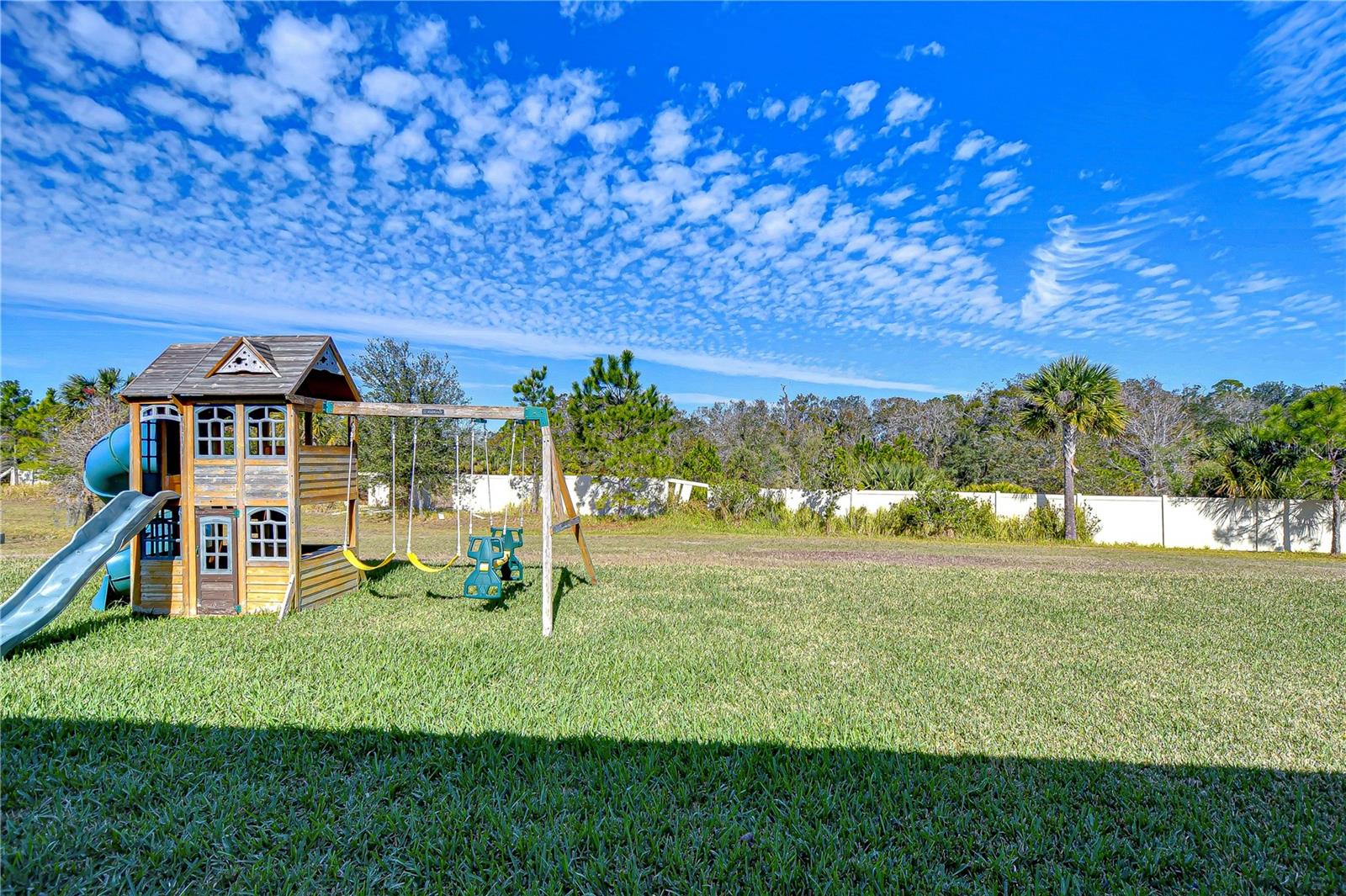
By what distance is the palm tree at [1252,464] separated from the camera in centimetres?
1477

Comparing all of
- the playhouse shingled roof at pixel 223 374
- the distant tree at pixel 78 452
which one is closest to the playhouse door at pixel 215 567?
the playhouse shingled roof at pixel 223 374

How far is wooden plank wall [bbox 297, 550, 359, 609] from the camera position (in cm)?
730

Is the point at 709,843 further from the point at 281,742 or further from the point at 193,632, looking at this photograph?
the point at 193,632

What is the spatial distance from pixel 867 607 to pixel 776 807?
5.22m

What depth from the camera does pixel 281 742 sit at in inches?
146

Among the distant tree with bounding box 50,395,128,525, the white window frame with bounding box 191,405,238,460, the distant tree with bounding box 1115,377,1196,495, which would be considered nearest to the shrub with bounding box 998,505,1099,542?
the distant tree with bounding box 1115,377,1196,495

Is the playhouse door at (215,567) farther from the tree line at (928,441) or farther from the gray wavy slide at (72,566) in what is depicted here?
the tree line at (928,441)

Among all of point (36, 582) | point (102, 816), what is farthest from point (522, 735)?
point (36, 582)

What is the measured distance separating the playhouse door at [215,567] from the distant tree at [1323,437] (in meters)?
22.5

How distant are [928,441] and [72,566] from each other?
105ft

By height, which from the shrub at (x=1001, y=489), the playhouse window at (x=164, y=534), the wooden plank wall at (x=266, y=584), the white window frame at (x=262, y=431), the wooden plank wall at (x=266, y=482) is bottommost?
the wooden plank wall at (x=266, y=584)

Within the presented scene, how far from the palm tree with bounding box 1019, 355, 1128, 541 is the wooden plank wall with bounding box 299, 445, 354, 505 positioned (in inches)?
704

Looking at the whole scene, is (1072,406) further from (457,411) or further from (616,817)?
(616,817)

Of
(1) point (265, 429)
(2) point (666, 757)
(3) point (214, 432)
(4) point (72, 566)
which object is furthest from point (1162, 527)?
(4) point (72, 566)
